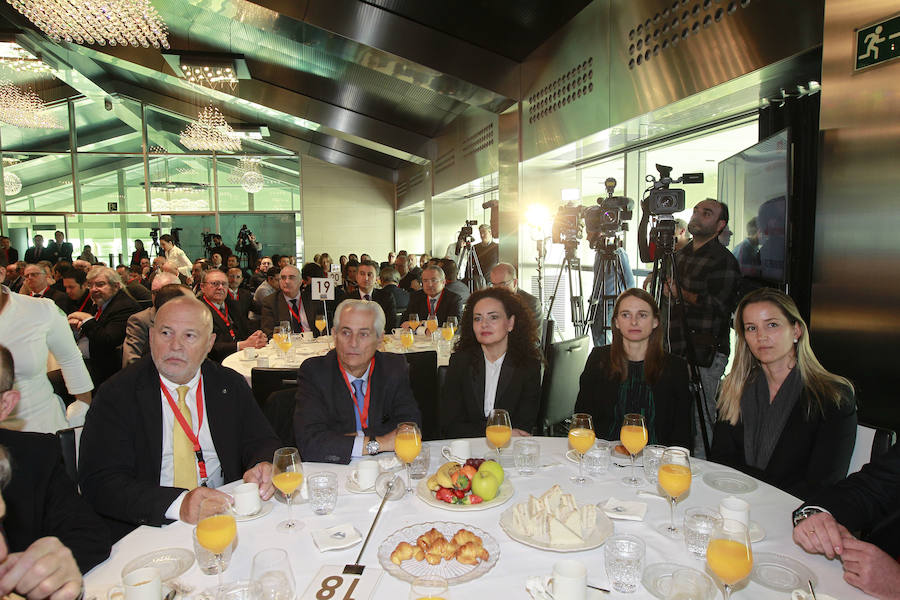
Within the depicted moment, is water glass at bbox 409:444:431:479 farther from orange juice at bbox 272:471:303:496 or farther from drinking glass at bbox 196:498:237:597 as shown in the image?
drinking glass at bbox 196:498:237:597

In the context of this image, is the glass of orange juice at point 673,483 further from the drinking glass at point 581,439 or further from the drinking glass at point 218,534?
the drinking glass at point 218,534

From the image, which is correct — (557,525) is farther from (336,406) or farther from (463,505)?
(336,406)

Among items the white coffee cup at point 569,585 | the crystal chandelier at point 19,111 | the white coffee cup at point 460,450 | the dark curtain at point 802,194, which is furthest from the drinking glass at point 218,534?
the crystal chandelier at point 19,111

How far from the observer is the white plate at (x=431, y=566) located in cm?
125

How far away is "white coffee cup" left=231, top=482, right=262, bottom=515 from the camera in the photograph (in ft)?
5.14

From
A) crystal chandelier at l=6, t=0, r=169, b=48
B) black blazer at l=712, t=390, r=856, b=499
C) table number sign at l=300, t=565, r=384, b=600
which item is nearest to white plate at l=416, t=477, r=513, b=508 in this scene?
table number sign at l=300, t=565, r=384, b=600

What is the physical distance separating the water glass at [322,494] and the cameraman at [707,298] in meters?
2.86

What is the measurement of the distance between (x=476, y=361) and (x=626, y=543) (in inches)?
70.1

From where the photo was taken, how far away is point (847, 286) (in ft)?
8.99

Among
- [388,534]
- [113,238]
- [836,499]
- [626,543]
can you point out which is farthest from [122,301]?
[113,238]

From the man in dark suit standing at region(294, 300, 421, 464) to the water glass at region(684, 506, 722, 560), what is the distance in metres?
1.20

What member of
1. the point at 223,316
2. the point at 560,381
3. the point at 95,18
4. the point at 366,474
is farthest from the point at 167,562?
the point at 95,18

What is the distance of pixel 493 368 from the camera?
3025 millimetres

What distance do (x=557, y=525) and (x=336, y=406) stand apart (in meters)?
1.26
